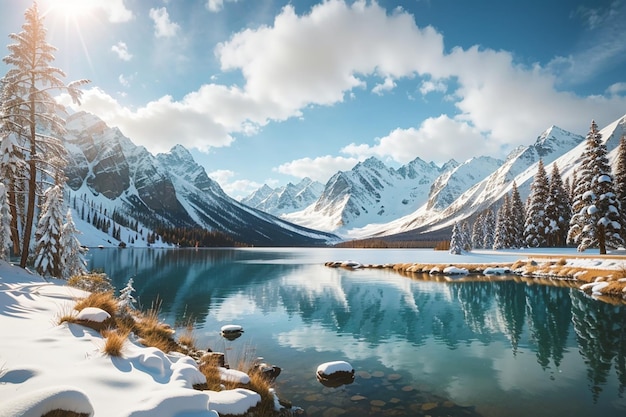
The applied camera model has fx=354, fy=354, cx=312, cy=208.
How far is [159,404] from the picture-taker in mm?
6094

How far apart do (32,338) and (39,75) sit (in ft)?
72.9

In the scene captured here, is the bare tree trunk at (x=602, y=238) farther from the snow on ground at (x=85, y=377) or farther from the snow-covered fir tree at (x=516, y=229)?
the snow on ground at (x=85, y=377)

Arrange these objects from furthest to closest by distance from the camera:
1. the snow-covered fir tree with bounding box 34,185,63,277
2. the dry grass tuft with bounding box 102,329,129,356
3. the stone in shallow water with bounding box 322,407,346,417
Answer: 1. the snow-covered fir tree with bounding box 34,185,63,277
2. the stone in shallow water with bounding box 322,407,346,417
3. the dry grass tuft with bounding box 102,329,129,356

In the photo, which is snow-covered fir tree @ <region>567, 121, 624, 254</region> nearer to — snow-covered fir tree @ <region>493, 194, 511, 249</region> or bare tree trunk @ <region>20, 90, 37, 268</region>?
snow-covered fir tree @ <region>493, 194, 511, 249</region>

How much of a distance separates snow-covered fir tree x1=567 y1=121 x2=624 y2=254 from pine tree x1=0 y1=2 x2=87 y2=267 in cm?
5787

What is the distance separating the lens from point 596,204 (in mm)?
46500

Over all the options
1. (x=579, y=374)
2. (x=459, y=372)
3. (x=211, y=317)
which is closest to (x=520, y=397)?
(x=459, y=372)

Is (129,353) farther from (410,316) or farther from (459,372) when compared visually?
(410,316)

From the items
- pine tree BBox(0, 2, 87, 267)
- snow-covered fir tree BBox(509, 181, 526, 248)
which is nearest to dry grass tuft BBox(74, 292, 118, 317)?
pine tree BBox(0, 2, 87, 267)

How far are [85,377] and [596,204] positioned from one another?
57.6 meters

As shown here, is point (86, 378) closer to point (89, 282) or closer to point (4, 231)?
point (89, 282)

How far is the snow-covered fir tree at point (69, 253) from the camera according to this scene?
31.5 meters

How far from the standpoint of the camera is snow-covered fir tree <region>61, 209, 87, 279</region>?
31.5 meters

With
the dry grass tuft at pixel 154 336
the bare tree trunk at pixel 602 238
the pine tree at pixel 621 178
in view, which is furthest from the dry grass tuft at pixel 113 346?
the pine tree at pixel 621 178
